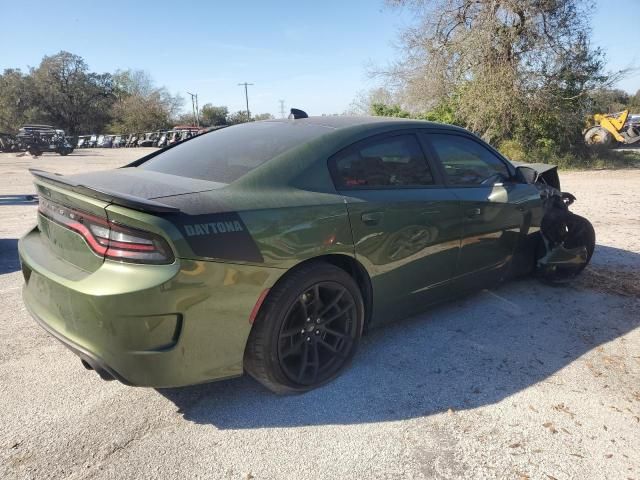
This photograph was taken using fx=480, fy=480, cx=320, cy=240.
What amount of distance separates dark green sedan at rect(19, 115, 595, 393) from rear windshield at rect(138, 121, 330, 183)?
16 mm

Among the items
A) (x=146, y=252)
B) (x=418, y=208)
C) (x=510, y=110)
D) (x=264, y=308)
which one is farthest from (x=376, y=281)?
(x=510, y=110)

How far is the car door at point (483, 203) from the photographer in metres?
3.58

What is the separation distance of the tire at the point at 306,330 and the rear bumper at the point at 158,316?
0.12m

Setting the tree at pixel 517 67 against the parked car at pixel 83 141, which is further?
the parked car at pixel 83 141

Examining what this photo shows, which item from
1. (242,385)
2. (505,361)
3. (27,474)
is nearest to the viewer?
(27,474)

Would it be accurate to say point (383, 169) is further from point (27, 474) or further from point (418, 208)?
point (27, 474)

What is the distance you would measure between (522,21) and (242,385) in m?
17.2

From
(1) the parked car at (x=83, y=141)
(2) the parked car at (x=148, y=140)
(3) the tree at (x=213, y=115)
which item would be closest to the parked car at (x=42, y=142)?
(2) the parked car at (x=148, y=140)

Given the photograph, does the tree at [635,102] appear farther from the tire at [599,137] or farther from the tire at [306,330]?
the tire at [306,330]

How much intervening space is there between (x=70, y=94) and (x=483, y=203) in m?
70.5

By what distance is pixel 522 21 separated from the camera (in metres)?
16.1

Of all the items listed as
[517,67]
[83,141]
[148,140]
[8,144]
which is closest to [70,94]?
[83,141]

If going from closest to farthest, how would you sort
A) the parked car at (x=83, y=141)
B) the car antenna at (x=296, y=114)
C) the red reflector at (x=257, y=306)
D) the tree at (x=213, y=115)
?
1. the red reflector at (x=257, y=306)
2. the car antenna at (x=296, y=114)
3. the parked car at (x=83, y=141)
4. the tree at (x=213, y=115)

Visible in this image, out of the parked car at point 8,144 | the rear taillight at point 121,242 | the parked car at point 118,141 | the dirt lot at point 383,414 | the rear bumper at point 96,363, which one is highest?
the rear taillight at point 121,242
